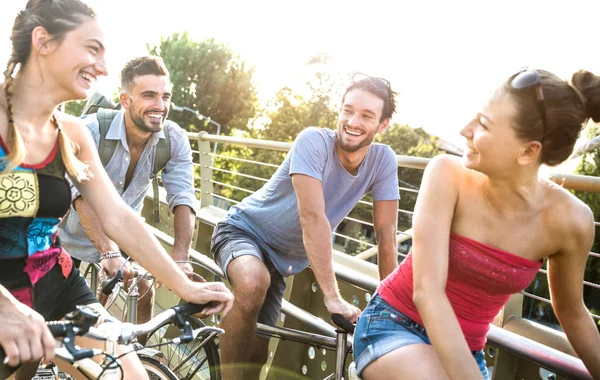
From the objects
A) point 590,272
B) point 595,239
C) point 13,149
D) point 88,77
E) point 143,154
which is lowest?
point 590,272

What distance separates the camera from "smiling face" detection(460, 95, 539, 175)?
7.07ft

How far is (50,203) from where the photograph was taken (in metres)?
2.34

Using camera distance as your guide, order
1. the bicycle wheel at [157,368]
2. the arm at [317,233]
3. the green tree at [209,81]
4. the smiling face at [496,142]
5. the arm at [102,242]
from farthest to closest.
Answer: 1. the green tree at [209,81]
2. the arm at [102,242]
3. the bicycle wheel at [157,368]
4. the arm at [317,233]
5. the smiling face at [496,142]

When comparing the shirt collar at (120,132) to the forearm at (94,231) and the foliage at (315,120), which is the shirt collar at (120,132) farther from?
the foliage at (315,120)

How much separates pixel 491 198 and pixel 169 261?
1144mm

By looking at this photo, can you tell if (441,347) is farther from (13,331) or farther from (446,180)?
(13,331)

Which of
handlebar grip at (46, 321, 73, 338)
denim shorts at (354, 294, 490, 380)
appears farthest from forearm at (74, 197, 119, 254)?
handlebar grip at (46, 321, 73, 338)

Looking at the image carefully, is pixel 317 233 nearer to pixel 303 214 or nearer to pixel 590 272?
pixel 303 214

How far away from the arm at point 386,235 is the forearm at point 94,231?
144 centimetres

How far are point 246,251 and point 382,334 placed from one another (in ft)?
4.95

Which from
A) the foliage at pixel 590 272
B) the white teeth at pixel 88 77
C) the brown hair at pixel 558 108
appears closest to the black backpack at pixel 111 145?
the white teeth at pixel 88 77

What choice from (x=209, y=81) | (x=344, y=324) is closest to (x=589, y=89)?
(x=344, y=324)

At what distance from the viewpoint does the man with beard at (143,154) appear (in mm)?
4406

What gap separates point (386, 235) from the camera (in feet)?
12.0
